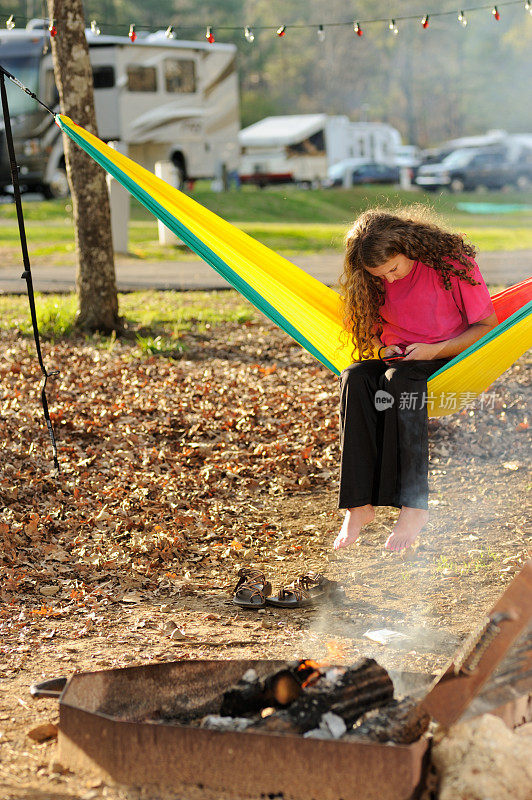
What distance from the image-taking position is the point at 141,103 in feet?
51.1

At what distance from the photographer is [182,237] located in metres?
3.61

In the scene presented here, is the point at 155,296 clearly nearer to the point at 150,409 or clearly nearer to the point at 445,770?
the point at 150,409

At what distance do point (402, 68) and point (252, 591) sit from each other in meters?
42.6

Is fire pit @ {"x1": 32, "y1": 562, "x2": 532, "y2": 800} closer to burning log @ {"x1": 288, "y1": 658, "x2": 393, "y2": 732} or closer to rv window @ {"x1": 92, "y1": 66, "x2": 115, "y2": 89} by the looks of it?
burning log @ {"x1": 288, "y1": 658, "x2": 393, "y2": 732}

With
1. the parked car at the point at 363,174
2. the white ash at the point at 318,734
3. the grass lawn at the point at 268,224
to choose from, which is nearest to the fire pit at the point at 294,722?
the white ash at the point at 318,734

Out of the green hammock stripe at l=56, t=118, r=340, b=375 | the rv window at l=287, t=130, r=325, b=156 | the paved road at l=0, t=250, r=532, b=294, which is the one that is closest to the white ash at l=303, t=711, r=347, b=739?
the green hammock stripe at l=56, t=118, r=340, b=375

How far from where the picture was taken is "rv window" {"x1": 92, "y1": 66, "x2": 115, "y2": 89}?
1502cm

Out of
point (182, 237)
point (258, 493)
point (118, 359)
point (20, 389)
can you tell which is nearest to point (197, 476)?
point (258, 493)

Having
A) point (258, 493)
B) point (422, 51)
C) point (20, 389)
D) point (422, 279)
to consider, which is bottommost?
point (258, 493)

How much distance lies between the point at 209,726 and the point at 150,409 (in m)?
2.98

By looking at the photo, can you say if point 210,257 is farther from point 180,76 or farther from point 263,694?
point 180,76

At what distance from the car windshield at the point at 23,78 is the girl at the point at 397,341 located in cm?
1167

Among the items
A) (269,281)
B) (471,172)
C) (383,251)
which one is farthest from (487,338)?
(471,172)

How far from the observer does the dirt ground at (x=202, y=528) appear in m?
2.69
